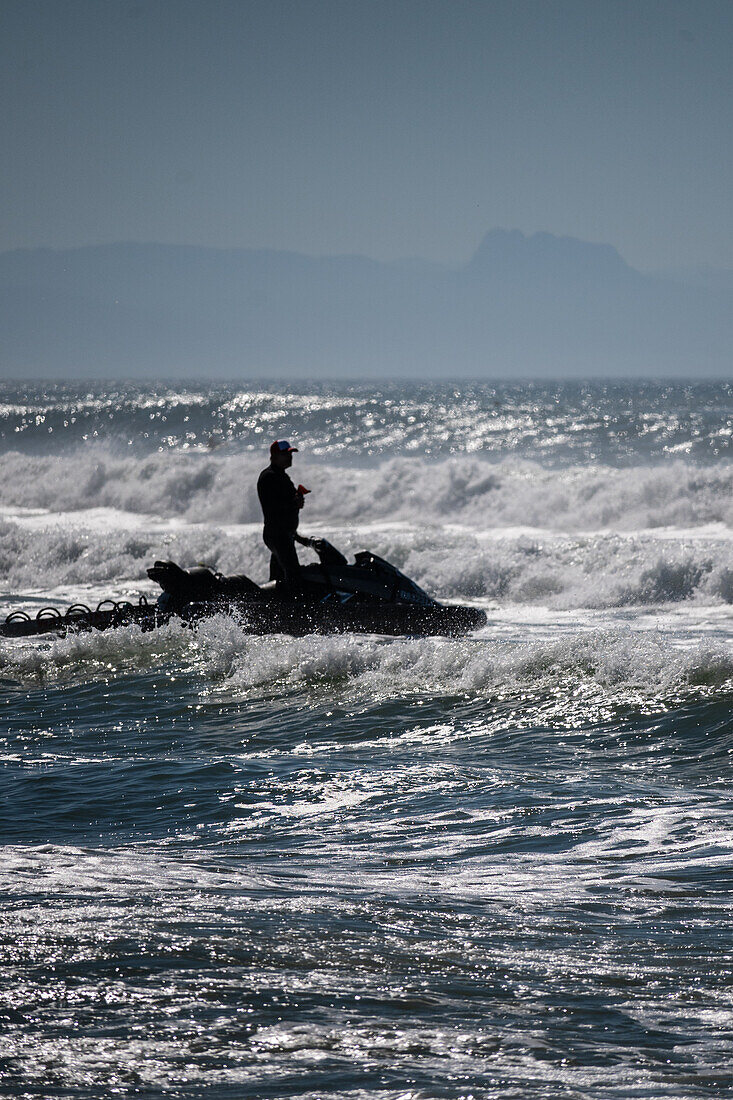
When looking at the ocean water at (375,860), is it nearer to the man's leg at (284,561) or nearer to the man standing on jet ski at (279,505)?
the man's leg at (284,561)

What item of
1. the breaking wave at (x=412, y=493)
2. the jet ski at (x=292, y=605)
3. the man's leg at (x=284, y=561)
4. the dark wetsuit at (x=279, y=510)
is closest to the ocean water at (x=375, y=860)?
the jet ski at (x=292, y=605)

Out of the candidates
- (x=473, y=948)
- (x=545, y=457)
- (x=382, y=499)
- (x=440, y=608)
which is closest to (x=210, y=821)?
(x=473, y=948)

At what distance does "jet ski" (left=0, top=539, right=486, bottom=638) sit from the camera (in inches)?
514

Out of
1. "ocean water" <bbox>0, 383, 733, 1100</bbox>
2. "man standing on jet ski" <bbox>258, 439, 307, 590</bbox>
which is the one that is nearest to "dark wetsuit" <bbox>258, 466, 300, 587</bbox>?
"man standing on jet ski" <bbox>258, 439, 307, 590</bbox>

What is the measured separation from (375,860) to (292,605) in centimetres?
686

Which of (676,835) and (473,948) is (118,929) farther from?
(676,835)

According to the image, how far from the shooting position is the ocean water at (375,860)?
13.1 ft

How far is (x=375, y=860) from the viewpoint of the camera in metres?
6.37

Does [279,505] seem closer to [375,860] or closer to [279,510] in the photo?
[279,510]

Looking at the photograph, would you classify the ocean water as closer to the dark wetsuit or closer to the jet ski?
the jet ski

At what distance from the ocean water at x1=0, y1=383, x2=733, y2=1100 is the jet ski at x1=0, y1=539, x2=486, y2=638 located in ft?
1.30

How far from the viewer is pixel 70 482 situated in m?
36.6

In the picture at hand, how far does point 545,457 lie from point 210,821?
149 ft

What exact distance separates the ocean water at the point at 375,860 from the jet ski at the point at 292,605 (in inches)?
15.6
